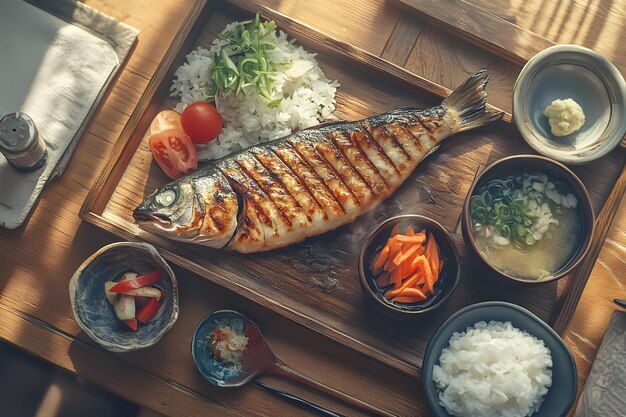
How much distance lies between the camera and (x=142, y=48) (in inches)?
134

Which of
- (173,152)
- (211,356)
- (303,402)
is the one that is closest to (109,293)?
(211,356)

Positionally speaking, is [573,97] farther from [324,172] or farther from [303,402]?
[303,402]

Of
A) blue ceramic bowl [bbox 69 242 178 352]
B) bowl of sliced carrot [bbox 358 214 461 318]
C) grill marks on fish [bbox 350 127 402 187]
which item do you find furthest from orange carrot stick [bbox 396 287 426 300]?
blue ceramic bowl [bbox 69 242 178 352]

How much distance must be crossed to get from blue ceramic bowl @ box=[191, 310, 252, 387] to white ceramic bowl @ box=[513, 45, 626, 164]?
5.16 feet

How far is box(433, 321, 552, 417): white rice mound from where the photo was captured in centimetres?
285

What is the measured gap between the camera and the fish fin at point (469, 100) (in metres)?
3.17

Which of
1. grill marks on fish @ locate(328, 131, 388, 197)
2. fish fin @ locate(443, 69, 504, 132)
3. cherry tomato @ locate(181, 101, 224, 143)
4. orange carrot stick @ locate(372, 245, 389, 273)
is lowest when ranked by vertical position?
orange carrot stick @ locate(372, 245, 389, 273)

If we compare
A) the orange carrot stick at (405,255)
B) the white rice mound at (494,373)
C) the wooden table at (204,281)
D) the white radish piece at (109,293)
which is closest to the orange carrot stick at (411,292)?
the orange carrot stick at (405,255)

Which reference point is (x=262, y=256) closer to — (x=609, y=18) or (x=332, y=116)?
(x=332, y=116)

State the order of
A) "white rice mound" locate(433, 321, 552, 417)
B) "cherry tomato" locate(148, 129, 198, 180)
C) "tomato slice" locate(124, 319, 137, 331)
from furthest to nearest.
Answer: "cherry tomato" locate(148, 129, 198, 180) → "tomato slice" locate(124, 319, 137, 331) → "white rice mound" locate(433, 321, 552, 417)

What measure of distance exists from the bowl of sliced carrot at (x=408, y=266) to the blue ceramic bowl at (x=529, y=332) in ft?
0.40

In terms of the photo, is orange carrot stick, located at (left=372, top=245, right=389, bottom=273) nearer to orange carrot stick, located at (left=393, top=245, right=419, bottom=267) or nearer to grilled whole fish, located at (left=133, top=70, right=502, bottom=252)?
orange carrot stick, located at (left=393, top=245, right=419, bottom=267)

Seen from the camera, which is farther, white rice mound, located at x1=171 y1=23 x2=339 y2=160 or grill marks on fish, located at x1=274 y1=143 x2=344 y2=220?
white rice mound, located at x1=171 y1=23 x2=339 y2=160

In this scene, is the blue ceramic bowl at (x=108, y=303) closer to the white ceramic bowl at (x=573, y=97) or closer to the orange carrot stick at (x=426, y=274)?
the orange carrot stick at (x=426, y=274)
